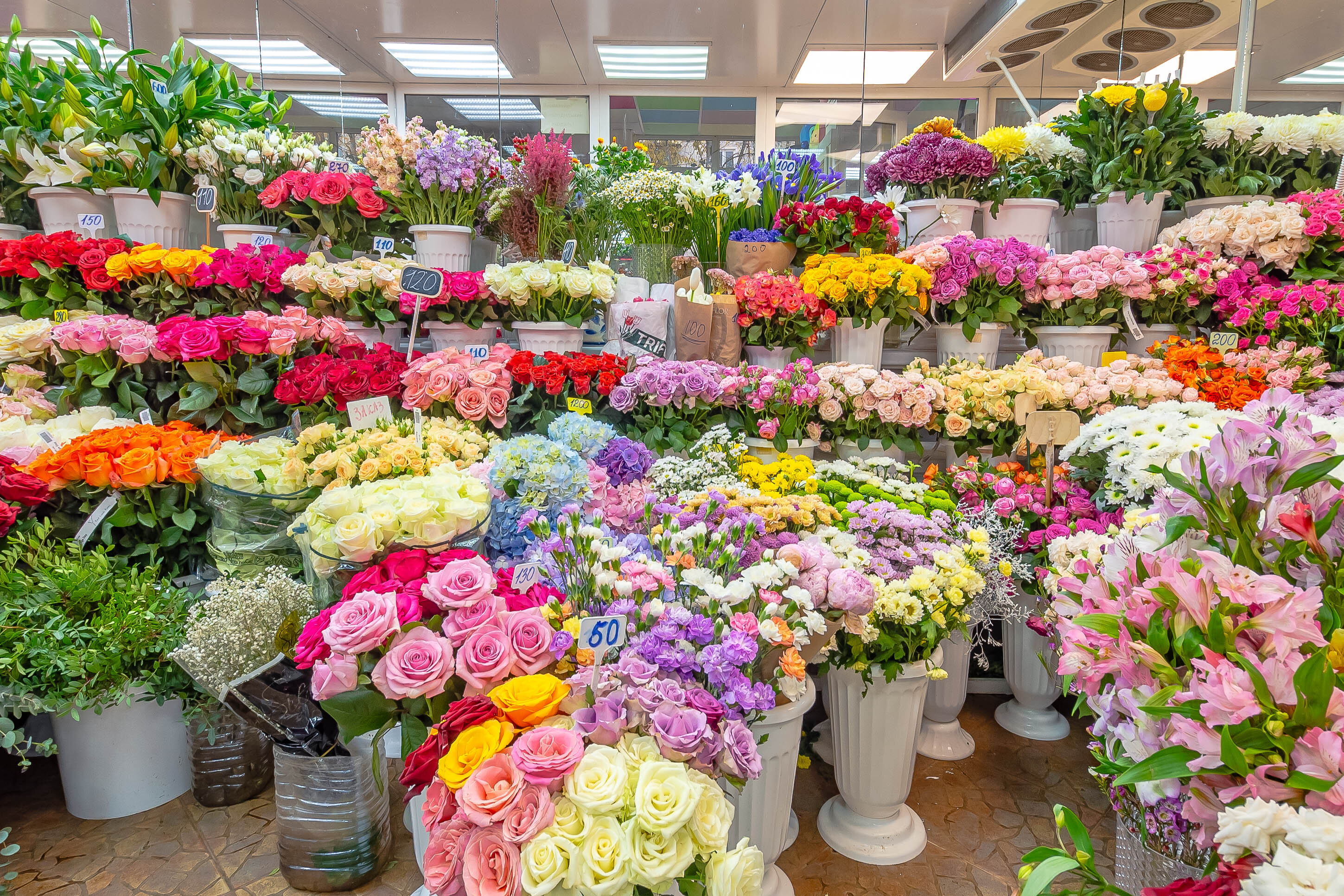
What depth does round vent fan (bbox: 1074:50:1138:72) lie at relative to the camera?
4086 millimetres

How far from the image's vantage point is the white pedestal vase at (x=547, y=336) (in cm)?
246

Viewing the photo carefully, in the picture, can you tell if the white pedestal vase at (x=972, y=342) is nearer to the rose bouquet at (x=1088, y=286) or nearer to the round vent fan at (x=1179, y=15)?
the rose bouquet at (x=1088, y=286)

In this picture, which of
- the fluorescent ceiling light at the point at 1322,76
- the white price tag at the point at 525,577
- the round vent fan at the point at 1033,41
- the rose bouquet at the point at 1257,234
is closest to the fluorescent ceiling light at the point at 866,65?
the round vent fan at the point at 1033,41

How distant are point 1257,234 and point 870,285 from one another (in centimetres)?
143

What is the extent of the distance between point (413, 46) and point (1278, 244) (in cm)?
480

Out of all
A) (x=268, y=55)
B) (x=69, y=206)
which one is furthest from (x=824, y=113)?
(x=69, y=206)

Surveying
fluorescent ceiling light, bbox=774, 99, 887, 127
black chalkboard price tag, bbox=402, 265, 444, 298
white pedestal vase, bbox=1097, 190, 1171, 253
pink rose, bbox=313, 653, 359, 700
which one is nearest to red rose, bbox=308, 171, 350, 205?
black chalkboard price tag, bbox=402, 265, 444, 298

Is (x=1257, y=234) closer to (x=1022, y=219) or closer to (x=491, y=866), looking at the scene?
(x=1022, y=219)

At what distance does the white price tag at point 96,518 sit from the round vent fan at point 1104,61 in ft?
16.6

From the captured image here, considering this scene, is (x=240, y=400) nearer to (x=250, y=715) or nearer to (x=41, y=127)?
(x=250, y=715)

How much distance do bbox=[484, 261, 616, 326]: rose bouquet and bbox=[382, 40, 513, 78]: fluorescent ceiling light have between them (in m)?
3.02

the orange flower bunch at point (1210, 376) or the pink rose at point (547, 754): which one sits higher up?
the orange flower bunch at point (1210, 376)

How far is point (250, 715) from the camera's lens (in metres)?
1.47

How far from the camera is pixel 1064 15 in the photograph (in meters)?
3.86
